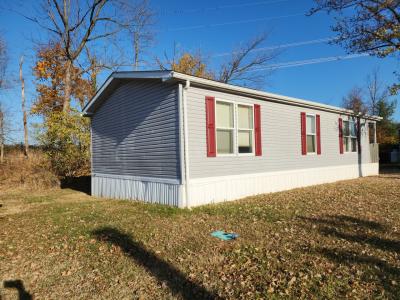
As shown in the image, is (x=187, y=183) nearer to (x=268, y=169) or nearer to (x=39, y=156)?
(x=268, y=169)

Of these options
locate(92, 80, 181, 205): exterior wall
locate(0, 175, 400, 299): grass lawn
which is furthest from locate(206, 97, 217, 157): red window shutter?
locate(0, 175, 400, 299): grass lawn

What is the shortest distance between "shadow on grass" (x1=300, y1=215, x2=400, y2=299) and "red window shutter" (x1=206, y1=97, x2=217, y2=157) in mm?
2942

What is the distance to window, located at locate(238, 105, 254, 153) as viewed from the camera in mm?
9211

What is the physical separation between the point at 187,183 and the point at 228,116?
2511 millimetres

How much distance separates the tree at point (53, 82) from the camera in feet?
84.4

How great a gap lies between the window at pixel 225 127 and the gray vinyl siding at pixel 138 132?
1409 mm

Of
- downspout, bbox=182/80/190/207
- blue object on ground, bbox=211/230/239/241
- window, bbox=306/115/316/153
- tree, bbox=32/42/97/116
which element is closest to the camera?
blue object on ground, bbox=211/230/239/241

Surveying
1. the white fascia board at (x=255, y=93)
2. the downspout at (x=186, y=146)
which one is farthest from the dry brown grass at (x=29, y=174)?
the white fascia board at (x=255, y=93)

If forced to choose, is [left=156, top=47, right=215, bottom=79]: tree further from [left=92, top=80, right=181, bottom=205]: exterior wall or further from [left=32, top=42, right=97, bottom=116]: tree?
[left=92, top=80, right=181, bottom=205]: exterior wall

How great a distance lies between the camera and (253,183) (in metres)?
9.52

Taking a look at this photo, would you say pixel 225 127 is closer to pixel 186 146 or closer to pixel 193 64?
pixel 186 146

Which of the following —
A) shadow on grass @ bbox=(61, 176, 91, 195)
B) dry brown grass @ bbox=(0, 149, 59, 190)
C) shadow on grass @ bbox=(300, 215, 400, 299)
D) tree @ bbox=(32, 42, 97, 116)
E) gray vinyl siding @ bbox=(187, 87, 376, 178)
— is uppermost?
tree @ bbox=(32, 42, 97, 116)

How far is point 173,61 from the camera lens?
27.0m

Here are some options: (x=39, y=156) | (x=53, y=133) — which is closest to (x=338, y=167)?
(x=53, y=133)
